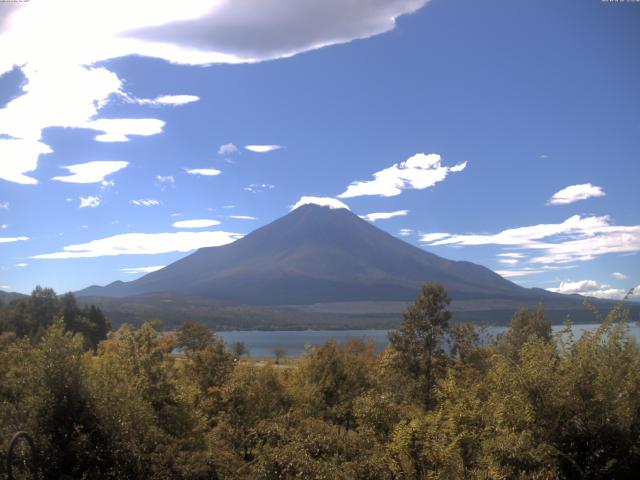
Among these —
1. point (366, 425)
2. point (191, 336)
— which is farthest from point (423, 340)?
point (191, 336)

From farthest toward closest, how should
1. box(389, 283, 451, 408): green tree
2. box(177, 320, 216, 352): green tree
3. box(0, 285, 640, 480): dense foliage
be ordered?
box(177, 320, 216, 352): green tree
box(389, 283, 451, 408): green tree
box(0, 285, 640, 480): dense foliage

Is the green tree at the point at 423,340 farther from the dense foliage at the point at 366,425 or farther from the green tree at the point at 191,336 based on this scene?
the green tree at the point at 191,336

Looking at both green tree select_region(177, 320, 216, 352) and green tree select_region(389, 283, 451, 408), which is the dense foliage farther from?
green tree select_region(177, 320, 216, 352)

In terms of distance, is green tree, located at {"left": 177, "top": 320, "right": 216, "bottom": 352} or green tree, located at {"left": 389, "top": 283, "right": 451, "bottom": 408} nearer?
green tree, located at {"left": 389, "top": 283, "right": 451, "bottom": 408}

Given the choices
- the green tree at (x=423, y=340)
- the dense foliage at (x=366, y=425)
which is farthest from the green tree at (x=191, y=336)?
the dense foliage at (x=366, y=425)

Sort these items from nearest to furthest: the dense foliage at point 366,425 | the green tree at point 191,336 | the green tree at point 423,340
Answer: the dense foliage at point 366,425 < the green tree at point 423,340 < the green tree at point 191,336

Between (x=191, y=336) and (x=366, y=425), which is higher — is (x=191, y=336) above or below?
below

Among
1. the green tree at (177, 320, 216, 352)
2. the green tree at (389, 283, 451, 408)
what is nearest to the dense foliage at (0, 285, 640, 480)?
the green tree at (389, 283, 451, 408)

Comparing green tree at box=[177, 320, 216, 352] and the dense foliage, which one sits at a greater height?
the dense foliage

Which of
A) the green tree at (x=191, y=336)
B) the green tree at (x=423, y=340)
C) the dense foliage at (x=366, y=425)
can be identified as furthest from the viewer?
the green tree at (x=191, y=336)

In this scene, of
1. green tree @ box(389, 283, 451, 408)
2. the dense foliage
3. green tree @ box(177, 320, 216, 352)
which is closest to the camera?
the dense foliage

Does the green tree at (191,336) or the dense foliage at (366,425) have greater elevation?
the dense foliage at (366,425)

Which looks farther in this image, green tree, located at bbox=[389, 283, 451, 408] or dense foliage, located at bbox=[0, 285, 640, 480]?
green tree, located at bbox=[389, 283, 451, 408]

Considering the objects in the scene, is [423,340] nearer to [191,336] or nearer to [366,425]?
[366,425]
